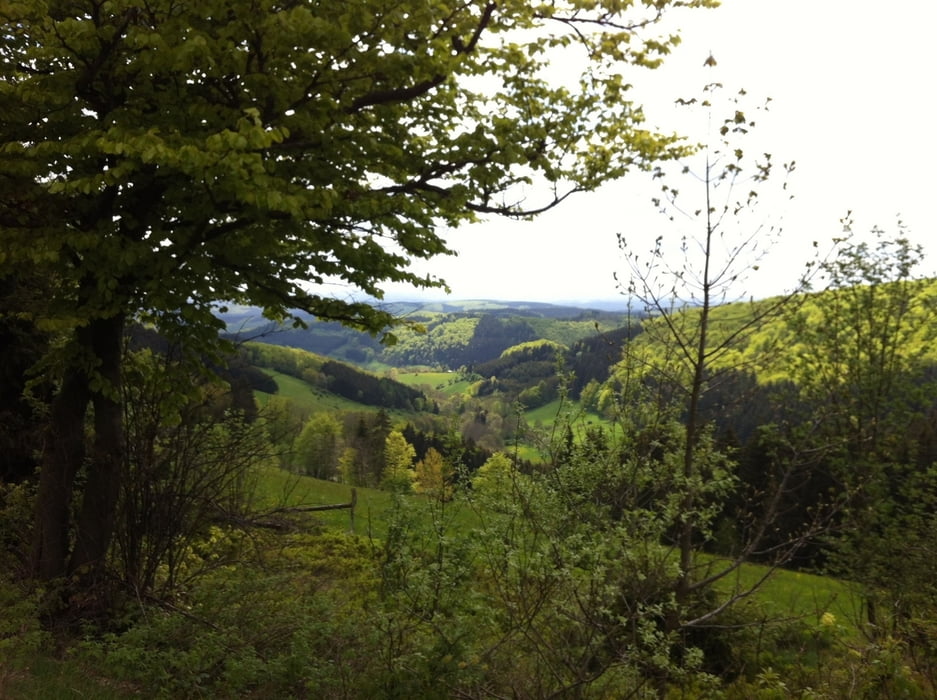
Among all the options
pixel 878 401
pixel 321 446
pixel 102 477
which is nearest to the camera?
pixel 102 477

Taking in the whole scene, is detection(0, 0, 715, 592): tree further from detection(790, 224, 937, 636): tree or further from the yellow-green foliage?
detection(790, 224, 937, 636): tree

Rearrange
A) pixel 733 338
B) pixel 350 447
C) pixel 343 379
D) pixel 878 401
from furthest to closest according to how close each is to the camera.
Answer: pixel 343 379, pixel 350 447, pixel 878 401, pixel 733 338

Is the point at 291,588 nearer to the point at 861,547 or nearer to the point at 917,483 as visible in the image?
the point at 861,547

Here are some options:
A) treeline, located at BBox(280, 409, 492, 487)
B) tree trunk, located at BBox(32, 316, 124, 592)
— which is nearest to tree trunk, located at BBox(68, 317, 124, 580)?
tree trunk, located at BBox(32, 316, 124, 592)

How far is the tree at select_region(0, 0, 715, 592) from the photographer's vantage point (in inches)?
194

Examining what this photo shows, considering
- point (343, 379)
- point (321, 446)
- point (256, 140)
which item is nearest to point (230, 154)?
point (256, 140)

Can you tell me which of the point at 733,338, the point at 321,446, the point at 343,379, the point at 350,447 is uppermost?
the point at 733,338

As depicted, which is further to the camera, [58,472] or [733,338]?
[58,472]

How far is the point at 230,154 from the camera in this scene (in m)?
4.42

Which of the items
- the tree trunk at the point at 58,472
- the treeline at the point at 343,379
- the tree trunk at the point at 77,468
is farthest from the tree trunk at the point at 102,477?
the treeline at the point at 343,379

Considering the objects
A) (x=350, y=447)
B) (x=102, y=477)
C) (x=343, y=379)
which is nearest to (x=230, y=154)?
(x=102, y=477)

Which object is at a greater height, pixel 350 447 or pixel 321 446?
pixel 321 446

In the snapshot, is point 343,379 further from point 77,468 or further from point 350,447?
point 77,468

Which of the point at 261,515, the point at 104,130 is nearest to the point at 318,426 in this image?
the point at 261,515
